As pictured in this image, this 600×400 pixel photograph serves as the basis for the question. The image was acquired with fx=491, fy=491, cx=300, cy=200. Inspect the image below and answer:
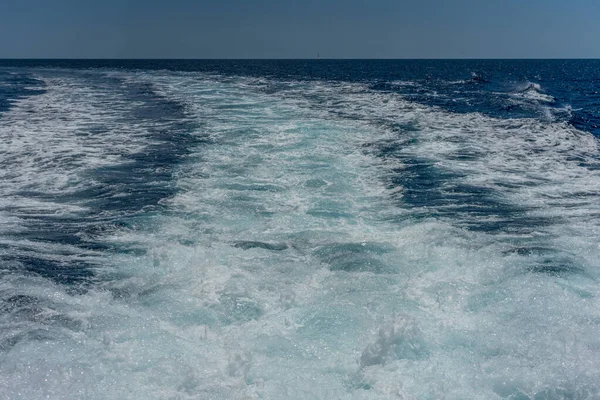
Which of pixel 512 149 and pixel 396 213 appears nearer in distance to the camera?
pixel 396 213

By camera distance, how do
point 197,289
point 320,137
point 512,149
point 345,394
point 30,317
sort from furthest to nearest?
point 320,137 → point 512,149 → point 197,289 → point 30,317 → point 345,394

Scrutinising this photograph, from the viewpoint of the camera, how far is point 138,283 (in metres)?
5.96

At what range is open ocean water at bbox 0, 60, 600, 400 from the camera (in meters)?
4.36

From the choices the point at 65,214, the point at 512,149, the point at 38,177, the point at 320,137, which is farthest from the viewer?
the point at 320,137

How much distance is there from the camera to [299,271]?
20.6 feet

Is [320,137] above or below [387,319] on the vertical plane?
above

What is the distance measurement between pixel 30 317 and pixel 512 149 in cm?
1225

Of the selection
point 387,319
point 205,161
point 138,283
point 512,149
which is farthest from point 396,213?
point 512,149

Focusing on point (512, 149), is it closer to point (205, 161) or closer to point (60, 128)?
Answer: point (205, 161)

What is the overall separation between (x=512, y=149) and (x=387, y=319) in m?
9.95

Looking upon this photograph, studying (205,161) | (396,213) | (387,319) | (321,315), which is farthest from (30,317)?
(205,161)

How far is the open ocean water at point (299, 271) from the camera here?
4355 millimetres

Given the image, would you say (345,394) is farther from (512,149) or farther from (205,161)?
(512,149)

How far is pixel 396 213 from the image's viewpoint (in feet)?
27.8
